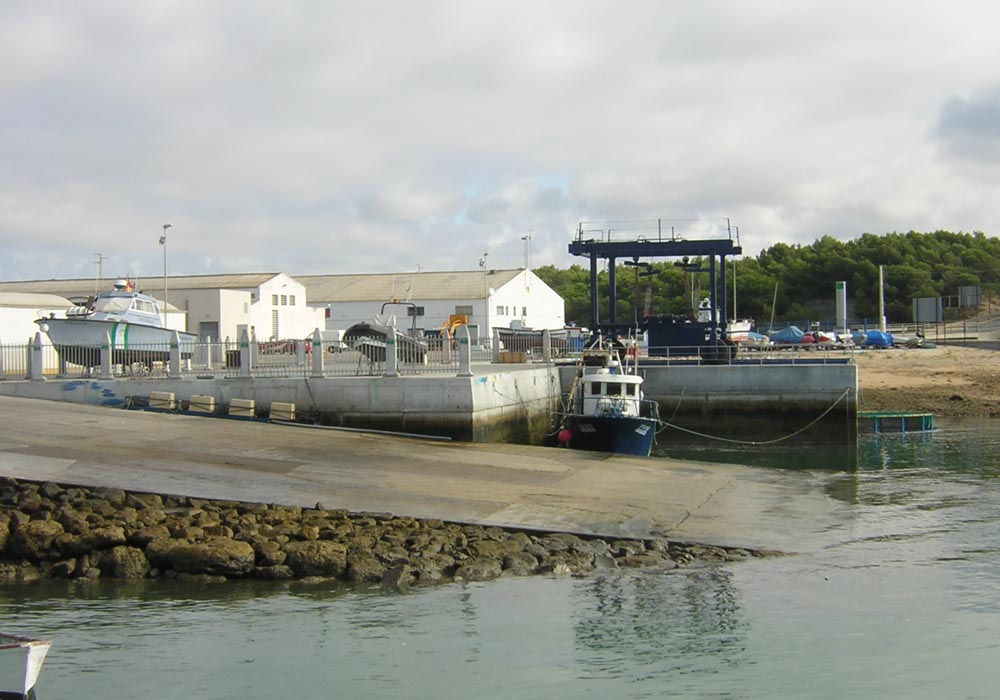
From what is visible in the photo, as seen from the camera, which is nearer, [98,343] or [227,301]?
[98,343]

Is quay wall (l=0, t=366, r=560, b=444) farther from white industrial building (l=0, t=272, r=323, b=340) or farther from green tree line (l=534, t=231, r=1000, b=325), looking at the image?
green tree line (l=534, t=231, r=1000, b=325)

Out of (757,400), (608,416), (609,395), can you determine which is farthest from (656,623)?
(757,400)

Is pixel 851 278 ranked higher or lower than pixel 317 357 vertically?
higher

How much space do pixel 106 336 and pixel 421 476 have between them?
12.2 metres

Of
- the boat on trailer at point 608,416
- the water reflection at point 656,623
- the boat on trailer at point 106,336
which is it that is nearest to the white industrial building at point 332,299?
the boat on trailer at point 106,336

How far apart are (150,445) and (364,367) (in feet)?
25.7

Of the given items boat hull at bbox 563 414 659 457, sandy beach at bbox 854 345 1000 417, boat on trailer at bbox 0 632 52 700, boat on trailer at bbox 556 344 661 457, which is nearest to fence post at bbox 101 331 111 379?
boat on trailer at bbox 556 344 661 457

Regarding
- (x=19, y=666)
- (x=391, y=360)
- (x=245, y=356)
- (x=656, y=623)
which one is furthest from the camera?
(x=245, y=356)

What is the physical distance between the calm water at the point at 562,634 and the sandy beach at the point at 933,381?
28064mm

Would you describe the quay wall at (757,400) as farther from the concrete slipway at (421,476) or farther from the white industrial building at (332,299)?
the white industrial building at (332,299)

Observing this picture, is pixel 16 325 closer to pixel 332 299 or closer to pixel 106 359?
pixel 106 359

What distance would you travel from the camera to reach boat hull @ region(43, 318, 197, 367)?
29047mm

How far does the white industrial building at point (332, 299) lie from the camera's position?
57.0 metres

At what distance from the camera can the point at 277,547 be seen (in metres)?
15.1
